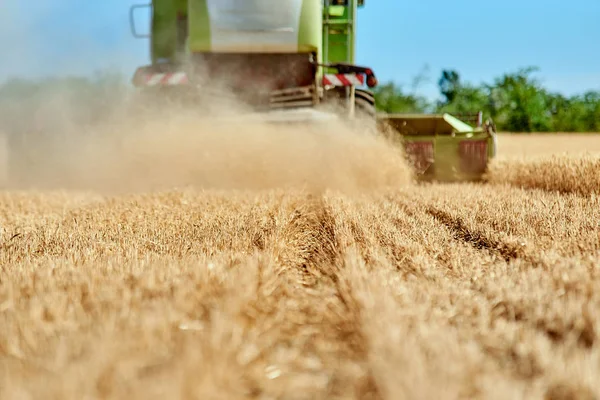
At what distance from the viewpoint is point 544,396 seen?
1194 millimetres

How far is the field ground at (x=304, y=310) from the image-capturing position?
1.18 m

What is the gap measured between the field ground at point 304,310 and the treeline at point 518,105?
36.5m

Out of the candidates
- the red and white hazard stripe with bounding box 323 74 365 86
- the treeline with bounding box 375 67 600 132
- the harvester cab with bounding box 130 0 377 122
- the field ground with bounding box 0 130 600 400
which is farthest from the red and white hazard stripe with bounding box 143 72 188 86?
the treeline with bounding box 375 67 600 132

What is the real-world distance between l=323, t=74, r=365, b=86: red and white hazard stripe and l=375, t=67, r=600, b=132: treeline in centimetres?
3238

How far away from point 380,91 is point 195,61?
126ft


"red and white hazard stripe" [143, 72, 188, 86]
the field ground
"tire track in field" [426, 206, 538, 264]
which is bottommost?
"tire track in field" [426, 206, 538, 264]

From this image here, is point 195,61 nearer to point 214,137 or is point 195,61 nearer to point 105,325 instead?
point 214,137

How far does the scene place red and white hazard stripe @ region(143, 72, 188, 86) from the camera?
6.67 m

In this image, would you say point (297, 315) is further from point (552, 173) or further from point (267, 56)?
point (552, 173)

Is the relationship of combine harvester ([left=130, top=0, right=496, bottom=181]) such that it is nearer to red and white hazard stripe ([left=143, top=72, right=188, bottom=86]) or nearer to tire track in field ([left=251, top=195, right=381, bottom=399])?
red and white hazard stripe ([left=143, top=72, right=188, bottom=86])

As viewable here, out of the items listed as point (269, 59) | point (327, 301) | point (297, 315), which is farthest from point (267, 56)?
point (297, 315)

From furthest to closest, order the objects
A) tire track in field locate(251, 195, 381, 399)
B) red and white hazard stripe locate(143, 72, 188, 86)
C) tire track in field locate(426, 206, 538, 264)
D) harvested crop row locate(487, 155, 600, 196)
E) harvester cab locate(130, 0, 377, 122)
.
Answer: red and white hazard stripe locate(143, 72, 188, 86) → harvester cab locate(130, 0, 377, 122) → harvested crop row locate(487, 155, 600, 196) → tire track in field locate(426, 206, 538, 264) → tire track in field locate(251, 195, 381, 399)

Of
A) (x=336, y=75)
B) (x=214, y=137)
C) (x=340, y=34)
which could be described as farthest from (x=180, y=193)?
(x=340, y=34)

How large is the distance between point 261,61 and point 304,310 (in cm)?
515
